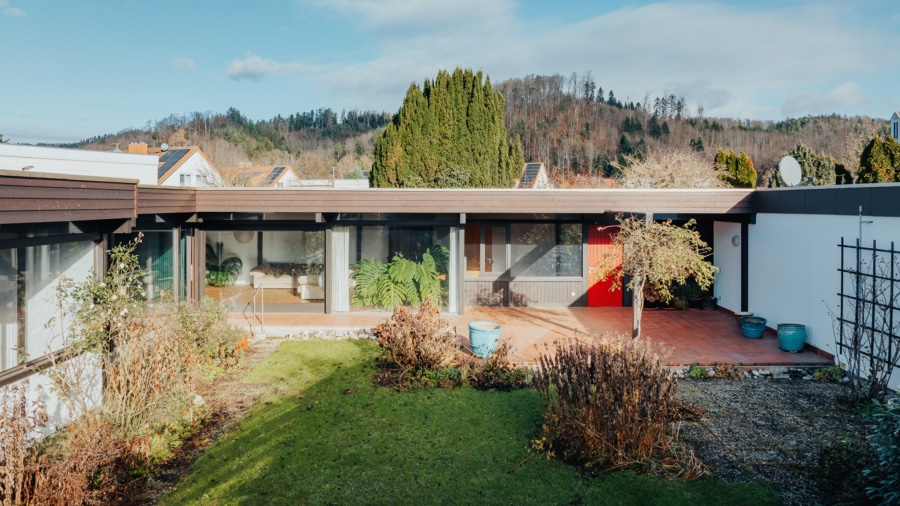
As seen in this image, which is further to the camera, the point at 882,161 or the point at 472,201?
the point at 882,161

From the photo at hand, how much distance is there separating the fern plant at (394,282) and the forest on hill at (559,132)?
3565cm

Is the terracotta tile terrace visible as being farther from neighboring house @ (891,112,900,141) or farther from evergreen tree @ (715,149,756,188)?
neighboring house @ (891,112,900,141)

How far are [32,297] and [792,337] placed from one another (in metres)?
10.6

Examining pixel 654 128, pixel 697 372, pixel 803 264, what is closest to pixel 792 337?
pixel 803 264

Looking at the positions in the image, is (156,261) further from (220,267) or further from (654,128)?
(654,128)

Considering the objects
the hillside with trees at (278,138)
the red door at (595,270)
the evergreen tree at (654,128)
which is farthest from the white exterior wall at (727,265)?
the evergreen tree at (654,128)

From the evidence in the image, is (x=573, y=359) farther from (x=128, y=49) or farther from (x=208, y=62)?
(x=208, y=62)

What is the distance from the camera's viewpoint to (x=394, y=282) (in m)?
11.9

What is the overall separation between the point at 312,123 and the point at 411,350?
212ft

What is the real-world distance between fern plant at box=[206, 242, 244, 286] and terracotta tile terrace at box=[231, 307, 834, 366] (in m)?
0.84

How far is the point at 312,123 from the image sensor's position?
67562mm

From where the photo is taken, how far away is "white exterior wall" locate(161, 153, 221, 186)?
104 ft

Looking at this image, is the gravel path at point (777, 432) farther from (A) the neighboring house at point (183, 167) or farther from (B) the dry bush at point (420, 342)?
(A) the neighboring house at point (183, 167)

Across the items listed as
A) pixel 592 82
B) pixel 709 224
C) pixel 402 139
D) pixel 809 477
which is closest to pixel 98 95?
pixel 402 139
